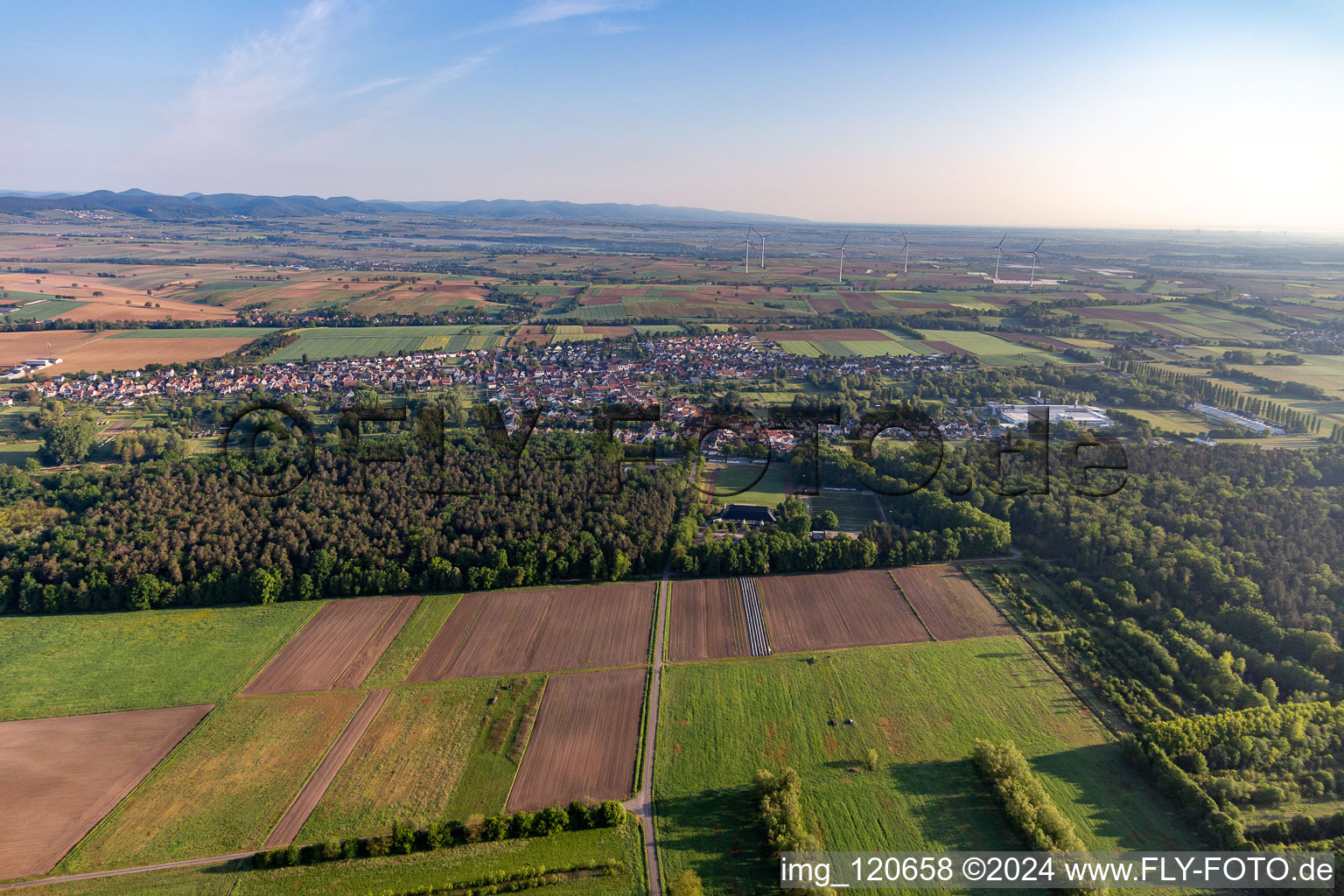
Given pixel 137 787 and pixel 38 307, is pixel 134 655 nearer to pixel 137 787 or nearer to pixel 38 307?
pixel 137 787

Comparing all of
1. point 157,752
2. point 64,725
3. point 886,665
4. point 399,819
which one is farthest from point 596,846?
point 64,725

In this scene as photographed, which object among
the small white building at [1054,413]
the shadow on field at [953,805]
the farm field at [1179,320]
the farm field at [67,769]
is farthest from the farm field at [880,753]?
the farm field at [1179,320]

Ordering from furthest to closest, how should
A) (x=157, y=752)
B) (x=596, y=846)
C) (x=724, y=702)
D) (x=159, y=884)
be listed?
(x=724, y=702) → (x=157, y=752) → (x=596, y=846) → (x=159, y=884)

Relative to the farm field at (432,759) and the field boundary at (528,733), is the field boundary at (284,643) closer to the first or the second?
the farm field at (432,759)

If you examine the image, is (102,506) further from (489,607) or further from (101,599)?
(489,607)

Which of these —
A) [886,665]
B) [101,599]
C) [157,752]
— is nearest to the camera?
[157,752]

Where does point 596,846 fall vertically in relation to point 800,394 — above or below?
below

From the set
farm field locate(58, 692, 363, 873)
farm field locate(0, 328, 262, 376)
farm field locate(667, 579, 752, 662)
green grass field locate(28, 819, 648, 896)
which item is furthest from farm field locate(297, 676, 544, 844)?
farm field locate(0, 328, 262, 376)

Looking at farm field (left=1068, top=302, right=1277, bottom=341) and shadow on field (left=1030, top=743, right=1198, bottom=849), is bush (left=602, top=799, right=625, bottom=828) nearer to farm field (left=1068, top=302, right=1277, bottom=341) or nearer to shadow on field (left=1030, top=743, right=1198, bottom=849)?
shadow on field (left=1030, top=743, right=1198, bottom=849)

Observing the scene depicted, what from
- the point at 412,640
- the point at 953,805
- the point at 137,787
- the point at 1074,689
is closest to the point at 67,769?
the point at 137,787
